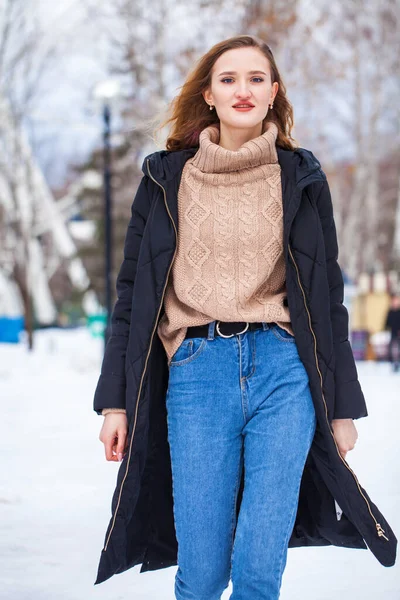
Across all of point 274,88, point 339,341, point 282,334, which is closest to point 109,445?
point 282,334

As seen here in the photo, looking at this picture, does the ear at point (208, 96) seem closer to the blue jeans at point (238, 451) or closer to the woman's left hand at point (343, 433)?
the blue jeans at point (238, 451)

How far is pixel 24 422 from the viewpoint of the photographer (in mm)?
8469

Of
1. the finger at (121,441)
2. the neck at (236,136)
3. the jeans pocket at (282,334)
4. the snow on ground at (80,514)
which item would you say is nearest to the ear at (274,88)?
the neck at (236,136)

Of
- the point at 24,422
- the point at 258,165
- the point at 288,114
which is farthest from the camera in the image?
the point at 24,422

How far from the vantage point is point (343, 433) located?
8.96 feet

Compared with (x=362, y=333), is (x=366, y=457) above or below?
above

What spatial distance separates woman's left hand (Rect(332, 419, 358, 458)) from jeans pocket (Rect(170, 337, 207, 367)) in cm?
50

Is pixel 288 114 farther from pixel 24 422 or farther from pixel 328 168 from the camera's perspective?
pixel 328 168

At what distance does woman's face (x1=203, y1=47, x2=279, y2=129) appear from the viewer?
2.78 m

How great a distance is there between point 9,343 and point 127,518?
902 inches

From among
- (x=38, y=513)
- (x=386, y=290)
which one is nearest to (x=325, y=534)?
(x=38, y=513)

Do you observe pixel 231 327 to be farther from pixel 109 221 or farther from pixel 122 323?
pixel 109 221

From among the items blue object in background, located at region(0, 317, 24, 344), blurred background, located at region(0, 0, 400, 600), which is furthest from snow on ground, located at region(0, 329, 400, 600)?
blue object in background, located at region(0, 317, 24, 344)

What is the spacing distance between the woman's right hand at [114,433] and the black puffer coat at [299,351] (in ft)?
0.13
